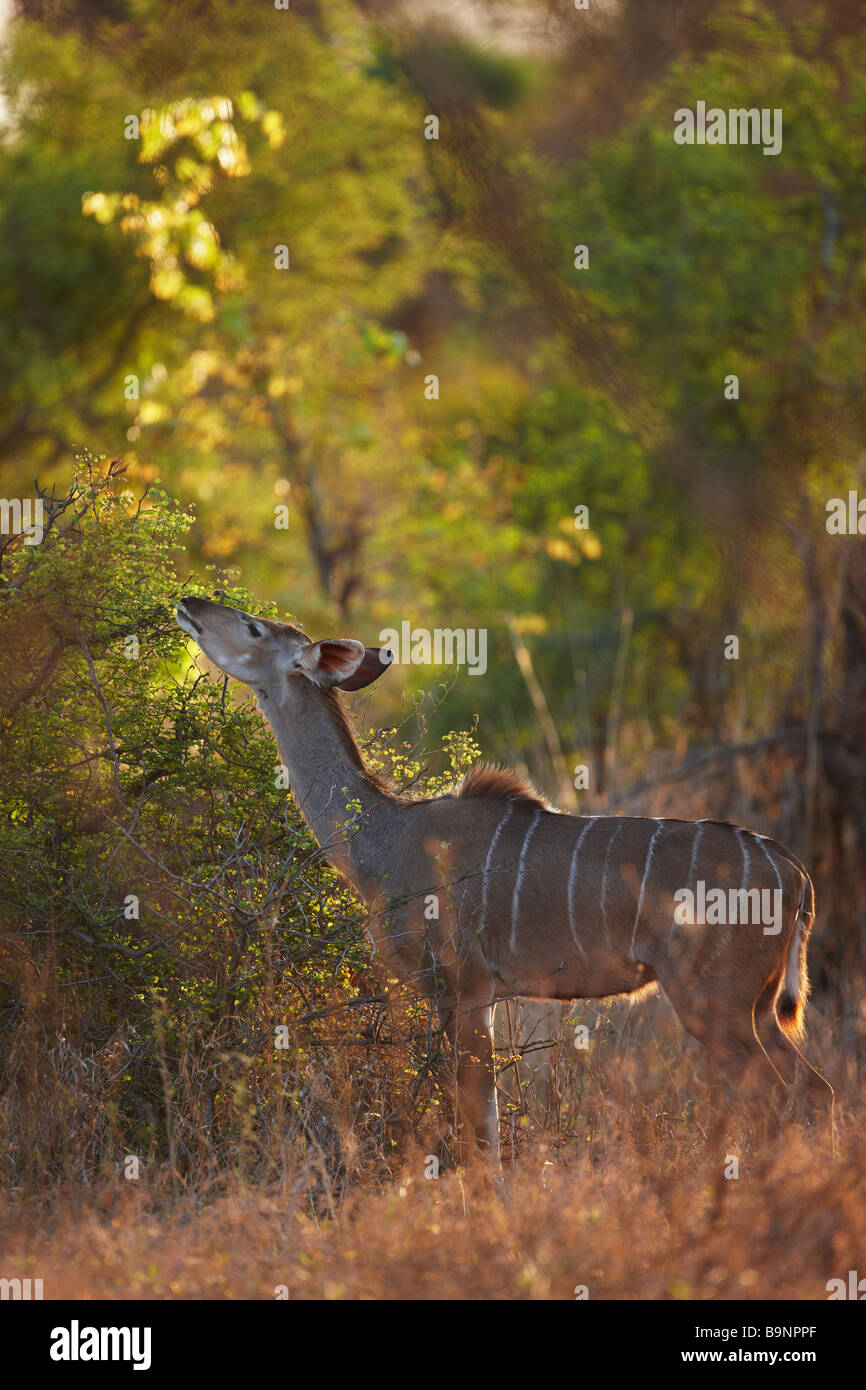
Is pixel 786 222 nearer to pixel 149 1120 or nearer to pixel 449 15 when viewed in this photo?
pixel 449 15

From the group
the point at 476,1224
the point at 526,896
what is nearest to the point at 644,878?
the point at 526,896

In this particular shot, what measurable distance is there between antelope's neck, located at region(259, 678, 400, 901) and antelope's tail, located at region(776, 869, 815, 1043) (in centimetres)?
157

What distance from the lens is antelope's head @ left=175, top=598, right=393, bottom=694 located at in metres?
6.38

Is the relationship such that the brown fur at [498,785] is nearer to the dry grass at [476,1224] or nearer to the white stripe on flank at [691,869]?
the white stripe on flank at [691,869]

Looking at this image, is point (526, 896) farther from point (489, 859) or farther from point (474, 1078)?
point (474, 1078)

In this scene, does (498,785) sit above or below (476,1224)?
above

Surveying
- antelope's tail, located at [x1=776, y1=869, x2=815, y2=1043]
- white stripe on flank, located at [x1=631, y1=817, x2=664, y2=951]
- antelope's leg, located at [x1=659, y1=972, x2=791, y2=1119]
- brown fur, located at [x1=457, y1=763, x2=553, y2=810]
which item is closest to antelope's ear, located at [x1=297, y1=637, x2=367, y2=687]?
brown fur, located at [x1=457, y1=763, x2=553, y2=810]

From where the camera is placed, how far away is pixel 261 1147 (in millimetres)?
5359

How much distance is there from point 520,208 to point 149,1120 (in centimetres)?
448

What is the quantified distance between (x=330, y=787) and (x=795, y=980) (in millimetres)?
1968

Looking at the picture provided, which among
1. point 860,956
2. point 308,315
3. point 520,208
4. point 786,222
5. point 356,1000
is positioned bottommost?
point 356,1000

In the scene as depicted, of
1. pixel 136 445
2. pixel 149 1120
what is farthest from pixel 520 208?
pixel 136 445

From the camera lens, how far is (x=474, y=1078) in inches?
226

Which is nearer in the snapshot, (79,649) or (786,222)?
(79,649)
